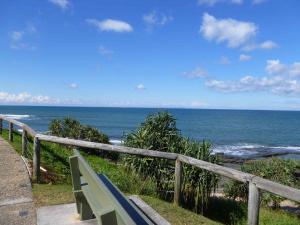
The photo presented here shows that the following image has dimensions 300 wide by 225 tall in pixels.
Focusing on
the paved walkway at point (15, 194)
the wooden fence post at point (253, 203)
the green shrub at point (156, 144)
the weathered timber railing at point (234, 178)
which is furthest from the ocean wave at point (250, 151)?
the wooden fence post at point (253, 203)

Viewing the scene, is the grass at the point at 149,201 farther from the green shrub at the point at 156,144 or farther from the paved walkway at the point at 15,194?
the green shrub at the point at 156,144

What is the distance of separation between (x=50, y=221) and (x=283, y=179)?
30.0 feet

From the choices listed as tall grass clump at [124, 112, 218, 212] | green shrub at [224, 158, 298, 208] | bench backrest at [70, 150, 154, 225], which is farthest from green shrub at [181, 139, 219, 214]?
bench backrest at [70, 150, 154, 225]

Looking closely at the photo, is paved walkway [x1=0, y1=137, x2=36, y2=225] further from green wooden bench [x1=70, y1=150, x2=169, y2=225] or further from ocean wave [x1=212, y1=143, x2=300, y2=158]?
ocean wave [x1=212, y1=143, x2=300, y2=158]

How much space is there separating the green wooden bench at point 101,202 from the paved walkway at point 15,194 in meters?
0.87

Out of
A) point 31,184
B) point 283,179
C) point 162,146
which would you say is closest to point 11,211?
Answer: point 31,184

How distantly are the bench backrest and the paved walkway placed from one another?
2.97 ft

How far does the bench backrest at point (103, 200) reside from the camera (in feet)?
10.4

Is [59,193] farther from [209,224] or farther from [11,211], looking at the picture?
[209,224]

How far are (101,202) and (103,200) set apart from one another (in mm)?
A: 162

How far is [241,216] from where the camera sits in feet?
29.1

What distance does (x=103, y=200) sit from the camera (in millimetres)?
3797

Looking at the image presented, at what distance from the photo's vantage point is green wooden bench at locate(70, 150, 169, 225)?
125 inches

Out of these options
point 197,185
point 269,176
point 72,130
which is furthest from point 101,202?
point 72,130
